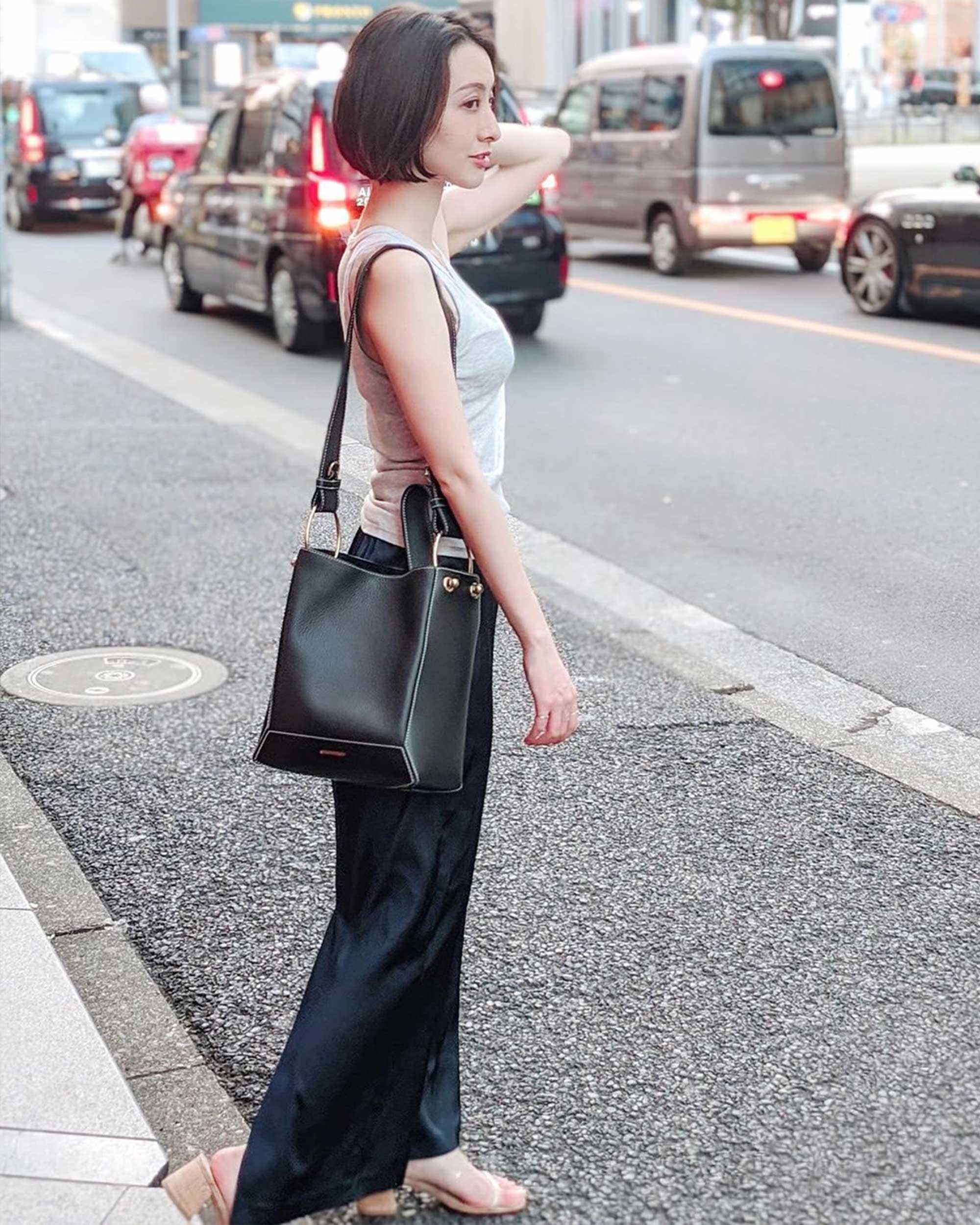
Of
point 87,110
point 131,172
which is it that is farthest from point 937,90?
point 131,172

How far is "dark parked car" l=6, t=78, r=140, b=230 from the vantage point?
24.9 metres

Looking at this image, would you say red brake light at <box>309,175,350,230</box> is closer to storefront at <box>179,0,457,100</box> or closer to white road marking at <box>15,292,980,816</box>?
white road marking at <box>15,292,980,816</box>

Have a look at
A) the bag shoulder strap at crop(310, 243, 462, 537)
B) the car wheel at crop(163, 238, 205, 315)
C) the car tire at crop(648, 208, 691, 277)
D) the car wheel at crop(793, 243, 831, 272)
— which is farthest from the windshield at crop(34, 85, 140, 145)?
the bag shoulder strap at crop(310, 243, 462, 537)

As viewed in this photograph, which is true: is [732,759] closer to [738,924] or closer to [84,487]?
[738,924]

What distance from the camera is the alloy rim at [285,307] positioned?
13.0 metres

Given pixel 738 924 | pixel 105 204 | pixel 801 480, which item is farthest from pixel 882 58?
pixel 738 924

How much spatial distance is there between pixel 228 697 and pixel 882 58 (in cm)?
7079

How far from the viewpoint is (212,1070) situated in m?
3.24

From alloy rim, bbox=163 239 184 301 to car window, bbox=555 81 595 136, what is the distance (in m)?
4.96

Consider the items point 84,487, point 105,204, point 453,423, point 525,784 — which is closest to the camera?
point 453,423

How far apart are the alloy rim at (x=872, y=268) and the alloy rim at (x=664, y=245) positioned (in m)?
3.53

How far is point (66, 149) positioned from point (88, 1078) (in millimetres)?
23499

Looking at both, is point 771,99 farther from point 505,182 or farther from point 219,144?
point 505,182

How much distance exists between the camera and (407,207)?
97.6 inches
